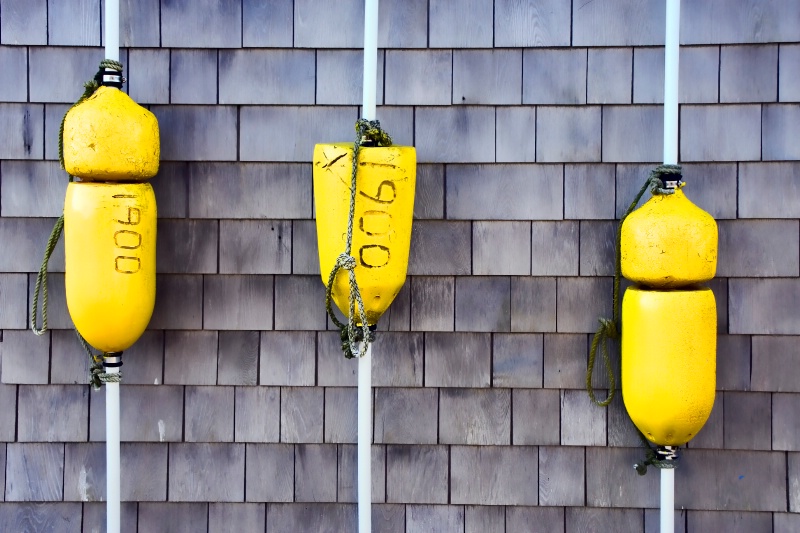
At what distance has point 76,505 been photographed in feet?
6.95

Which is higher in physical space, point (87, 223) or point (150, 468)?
point (87, 223)

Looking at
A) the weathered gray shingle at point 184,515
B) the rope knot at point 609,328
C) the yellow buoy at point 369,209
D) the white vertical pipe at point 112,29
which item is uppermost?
the white vertical pipe at point 112,29

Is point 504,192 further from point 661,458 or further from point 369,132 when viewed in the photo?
point 661,458

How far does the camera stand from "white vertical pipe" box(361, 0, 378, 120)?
194cm

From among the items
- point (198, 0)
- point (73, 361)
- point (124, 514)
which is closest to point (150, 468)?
point (124, 514)

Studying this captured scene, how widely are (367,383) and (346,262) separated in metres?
0.39

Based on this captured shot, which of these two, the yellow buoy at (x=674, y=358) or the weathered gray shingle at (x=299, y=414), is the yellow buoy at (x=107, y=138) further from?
the yellow buoy at (x=674, y=358)

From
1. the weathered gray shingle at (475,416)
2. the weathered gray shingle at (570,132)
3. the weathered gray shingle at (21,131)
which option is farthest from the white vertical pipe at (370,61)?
the weathered gray shingle at (21,131)

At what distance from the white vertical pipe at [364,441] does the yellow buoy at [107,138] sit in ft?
2.76

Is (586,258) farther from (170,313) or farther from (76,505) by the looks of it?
(76,505)

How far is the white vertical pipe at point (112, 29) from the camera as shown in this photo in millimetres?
1943

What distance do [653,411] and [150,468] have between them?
1.49 meters

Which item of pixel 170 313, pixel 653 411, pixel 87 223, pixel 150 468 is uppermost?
pixel 87 223

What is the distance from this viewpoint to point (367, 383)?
2.01 meters
